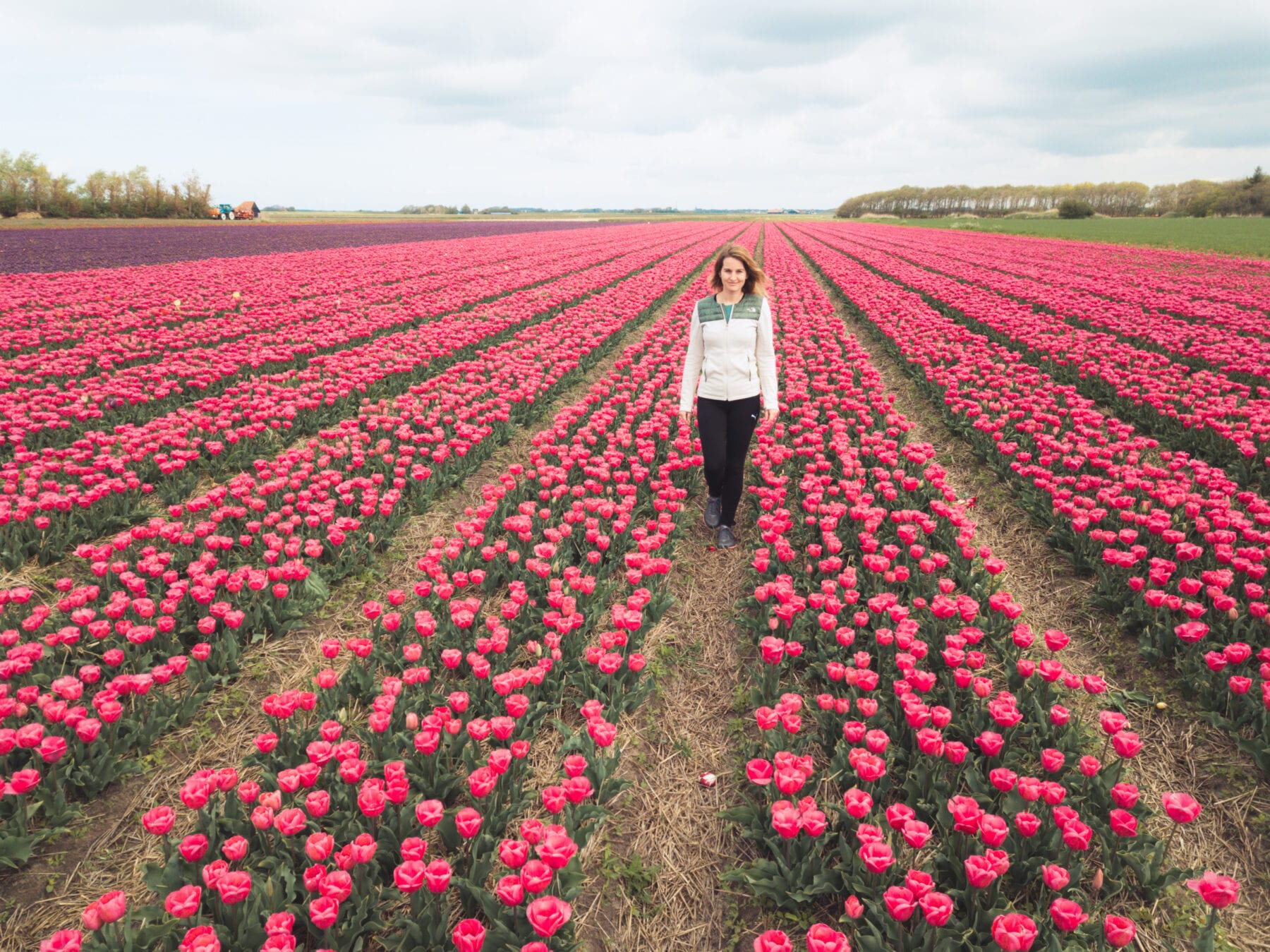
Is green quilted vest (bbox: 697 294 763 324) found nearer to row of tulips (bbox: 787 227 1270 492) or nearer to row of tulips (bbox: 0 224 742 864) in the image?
row of tulips (bbox: 0 224 742 864)

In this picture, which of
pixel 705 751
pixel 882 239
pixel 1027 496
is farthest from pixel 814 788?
pixel 882 239

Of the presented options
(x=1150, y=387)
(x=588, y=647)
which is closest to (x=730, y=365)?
(x=588, y=647)

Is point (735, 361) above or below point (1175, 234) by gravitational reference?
below

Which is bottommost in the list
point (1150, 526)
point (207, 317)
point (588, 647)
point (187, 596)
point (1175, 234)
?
point (588, 647)

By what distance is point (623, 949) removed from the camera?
271cm

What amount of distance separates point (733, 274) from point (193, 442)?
5979mm

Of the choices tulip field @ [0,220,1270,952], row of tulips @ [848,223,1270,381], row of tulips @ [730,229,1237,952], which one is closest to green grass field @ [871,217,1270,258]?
row of tulips @ [848,223,1270,381]

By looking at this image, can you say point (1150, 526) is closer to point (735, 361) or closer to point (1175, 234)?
point (735, 361)

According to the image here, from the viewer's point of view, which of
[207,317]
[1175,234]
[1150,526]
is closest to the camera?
[1150,526]

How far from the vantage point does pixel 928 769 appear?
3016 millimetres

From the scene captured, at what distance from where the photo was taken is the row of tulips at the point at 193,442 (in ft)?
17.1

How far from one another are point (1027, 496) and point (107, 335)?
49.0 ft

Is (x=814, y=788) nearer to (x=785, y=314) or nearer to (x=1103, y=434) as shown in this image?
(x=1103, y=434)

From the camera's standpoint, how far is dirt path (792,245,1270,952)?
274 centimetres
